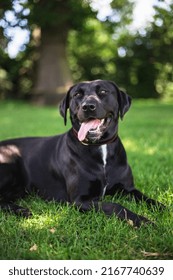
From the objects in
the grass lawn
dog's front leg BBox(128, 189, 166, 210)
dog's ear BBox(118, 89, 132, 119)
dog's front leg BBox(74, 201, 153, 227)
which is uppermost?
dog's ear BBox(118, 89, 132, 119)

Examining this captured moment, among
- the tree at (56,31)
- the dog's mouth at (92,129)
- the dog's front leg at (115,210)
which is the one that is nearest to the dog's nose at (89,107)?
the dog's mouth at (92,129)

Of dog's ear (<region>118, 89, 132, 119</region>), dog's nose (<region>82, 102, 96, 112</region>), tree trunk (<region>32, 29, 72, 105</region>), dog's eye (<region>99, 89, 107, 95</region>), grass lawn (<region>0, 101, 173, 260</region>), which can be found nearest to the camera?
grass lawn (<region>0, 101, 173, 260</region>)

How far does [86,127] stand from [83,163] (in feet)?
1.23

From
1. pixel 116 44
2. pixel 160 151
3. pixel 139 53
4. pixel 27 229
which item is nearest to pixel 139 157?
pixel 160 151

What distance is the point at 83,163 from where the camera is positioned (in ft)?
13.4

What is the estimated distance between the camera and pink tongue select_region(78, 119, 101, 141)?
392 cm

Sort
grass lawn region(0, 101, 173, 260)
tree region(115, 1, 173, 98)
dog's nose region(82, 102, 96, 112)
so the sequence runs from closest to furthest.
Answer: grass lawn region(0, 101, 173, 260) → dog's nose region(82, 102, 96, 112) → tree region(115, 1, 173, 98)

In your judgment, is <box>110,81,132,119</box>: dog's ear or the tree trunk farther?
the tree trunk

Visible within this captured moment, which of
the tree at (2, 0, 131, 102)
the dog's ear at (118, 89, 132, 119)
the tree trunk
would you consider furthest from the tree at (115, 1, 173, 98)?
the dog's ear at (118, 89, 132, 119)

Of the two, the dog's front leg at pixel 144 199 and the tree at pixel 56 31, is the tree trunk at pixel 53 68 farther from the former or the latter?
the dog's front leg at pixel 144 199

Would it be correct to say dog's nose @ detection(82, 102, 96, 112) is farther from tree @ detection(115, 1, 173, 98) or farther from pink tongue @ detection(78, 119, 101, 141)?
tree @ detection(115, 1, 173, 98)

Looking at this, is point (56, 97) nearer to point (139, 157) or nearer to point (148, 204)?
point (139, 157)

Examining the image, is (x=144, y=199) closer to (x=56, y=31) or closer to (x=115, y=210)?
(x=115, y=210)

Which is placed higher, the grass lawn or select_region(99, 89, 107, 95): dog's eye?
select_region(99, 89, 107, 95): dog's eye
